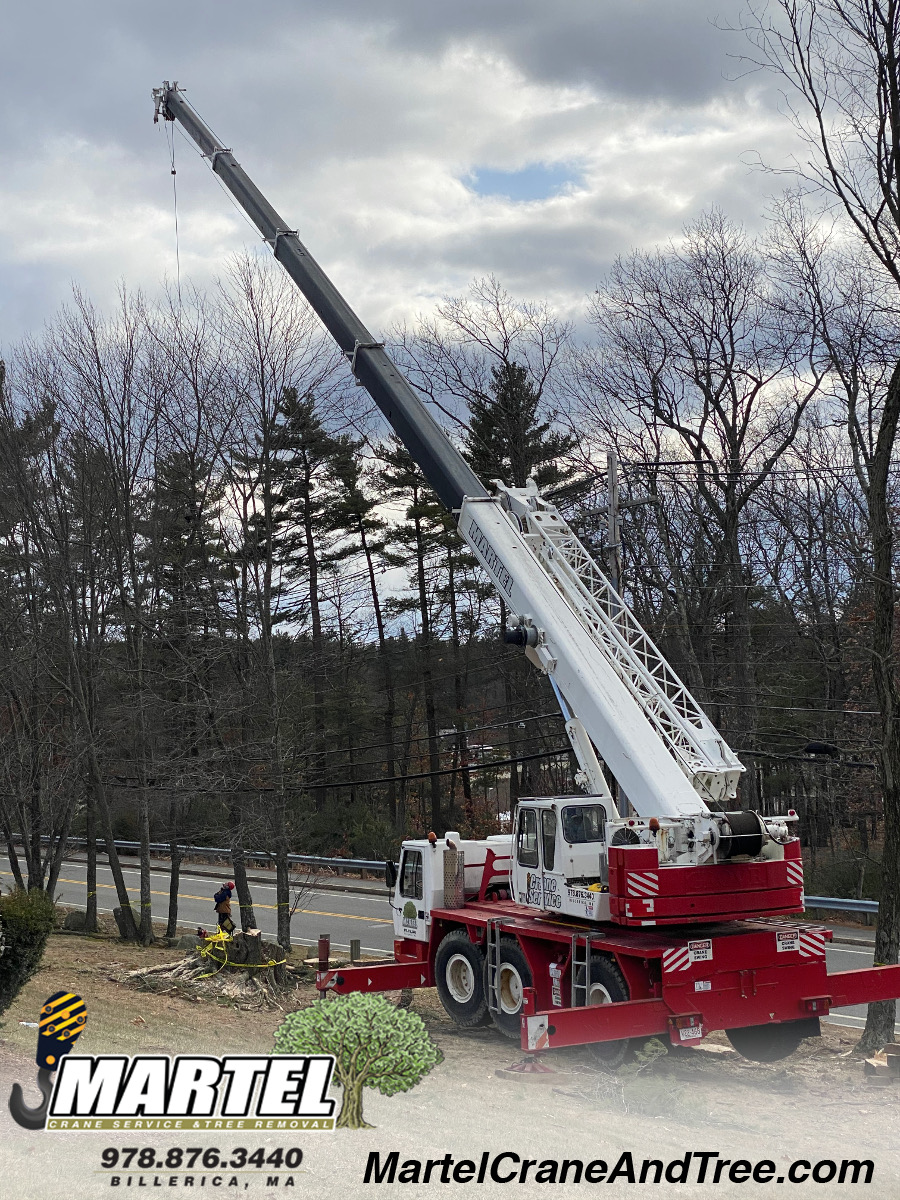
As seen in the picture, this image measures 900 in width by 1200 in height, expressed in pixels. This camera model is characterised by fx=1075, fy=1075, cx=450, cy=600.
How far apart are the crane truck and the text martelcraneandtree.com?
288 centimetres

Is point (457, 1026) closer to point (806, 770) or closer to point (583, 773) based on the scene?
point (583, 773)

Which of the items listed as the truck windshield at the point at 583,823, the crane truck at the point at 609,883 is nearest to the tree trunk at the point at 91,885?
the crane truck at the point at 609,883

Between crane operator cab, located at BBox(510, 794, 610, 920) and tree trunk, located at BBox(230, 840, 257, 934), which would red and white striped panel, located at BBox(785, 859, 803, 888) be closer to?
crane operator cab, located at BBox(510, 794, 610, 920)

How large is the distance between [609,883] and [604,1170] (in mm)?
4662

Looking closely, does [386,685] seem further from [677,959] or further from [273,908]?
[677,959]

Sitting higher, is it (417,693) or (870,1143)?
(417,693)

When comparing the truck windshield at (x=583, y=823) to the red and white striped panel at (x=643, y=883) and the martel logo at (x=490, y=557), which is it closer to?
the red and white striped panel at (x=643, y=883)

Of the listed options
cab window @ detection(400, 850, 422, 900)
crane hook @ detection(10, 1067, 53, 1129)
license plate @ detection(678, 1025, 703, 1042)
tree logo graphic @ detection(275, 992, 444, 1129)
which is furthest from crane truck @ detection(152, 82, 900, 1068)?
crane hook @ detection(10, 1067, 53, 1129)

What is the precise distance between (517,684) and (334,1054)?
32.2 metres

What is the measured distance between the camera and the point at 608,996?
10984mm

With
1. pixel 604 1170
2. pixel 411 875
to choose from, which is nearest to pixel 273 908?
pixel 411 875

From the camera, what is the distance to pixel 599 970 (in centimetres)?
1115

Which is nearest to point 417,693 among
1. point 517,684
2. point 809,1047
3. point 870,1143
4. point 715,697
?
point 517,684

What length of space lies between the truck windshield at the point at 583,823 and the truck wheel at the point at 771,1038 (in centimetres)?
251
